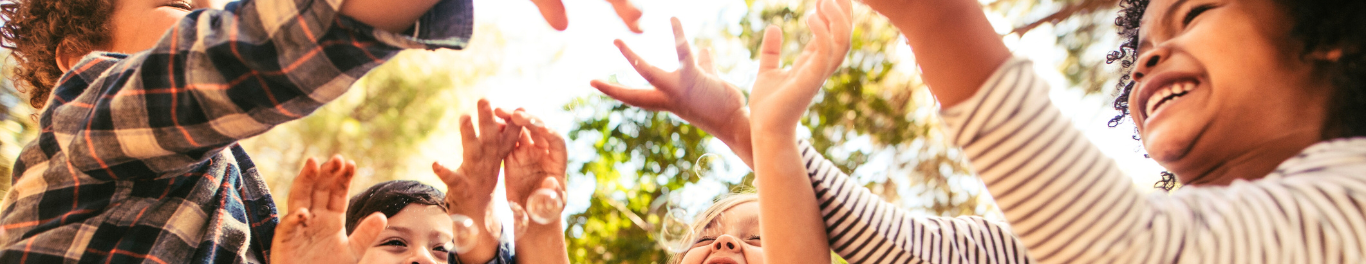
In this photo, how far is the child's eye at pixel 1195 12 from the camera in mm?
985

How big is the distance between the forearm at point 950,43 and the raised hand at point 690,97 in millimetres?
462

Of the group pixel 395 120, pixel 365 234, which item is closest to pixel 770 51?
pixel 365 234

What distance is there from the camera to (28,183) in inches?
41.4

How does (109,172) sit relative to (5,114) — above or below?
above

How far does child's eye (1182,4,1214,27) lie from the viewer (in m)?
0.98

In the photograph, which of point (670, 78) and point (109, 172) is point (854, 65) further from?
point (109, 172)

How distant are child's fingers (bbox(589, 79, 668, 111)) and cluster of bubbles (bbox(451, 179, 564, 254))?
1.10 ft

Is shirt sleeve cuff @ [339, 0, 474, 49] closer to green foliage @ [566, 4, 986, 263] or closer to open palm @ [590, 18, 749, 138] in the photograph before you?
open palm @ [590, 18, 749, 138]

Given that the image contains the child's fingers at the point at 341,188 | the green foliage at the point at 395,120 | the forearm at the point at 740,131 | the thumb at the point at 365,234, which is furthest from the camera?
the green foliage at the point at 395,120

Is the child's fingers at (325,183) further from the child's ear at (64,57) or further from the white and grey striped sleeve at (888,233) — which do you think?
the white and grey striped sleeve at (888,233)

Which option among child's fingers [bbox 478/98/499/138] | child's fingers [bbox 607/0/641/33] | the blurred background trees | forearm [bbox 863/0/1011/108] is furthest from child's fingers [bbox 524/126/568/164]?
the blurred background trees

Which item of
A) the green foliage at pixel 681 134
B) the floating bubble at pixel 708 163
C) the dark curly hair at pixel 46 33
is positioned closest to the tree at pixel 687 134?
the green foliage at pixel 681 134

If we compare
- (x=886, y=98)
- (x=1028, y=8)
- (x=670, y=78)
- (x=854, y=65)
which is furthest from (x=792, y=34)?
(x=670, y=78)

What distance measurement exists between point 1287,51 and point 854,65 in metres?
3.98
